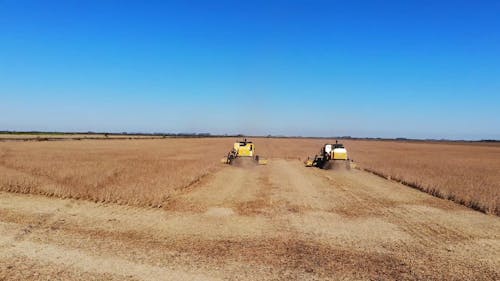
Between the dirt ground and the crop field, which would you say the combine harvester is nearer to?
the crop field

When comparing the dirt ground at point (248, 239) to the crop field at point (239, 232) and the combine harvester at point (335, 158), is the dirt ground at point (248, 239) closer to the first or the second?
the crop field at point (239, 232)

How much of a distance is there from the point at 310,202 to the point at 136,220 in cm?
636

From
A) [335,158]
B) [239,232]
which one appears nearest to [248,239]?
[239,232]

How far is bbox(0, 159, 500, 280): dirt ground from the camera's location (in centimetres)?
779

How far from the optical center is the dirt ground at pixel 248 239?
7.79 m

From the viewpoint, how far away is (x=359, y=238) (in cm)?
1040

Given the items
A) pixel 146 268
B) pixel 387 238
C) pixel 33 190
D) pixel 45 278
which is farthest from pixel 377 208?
pixel 33 190

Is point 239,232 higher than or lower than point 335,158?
lower

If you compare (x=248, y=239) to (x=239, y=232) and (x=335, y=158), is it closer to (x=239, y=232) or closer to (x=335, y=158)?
(x=239, y=232)

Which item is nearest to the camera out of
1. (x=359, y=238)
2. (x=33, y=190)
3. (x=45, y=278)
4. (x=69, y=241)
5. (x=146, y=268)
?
(x=45, y=278)

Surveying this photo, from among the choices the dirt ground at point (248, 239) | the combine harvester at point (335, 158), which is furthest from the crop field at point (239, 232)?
the combine harvester at point (335, 158)

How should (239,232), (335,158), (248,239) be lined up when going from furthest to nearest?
1. (335,158)
2. (239,232)
3. (248,239)

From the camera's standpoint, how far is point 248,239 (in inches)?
397

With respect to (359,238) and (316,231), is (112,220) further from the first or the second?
(359,238)
